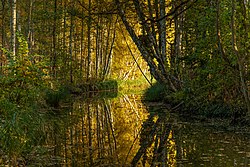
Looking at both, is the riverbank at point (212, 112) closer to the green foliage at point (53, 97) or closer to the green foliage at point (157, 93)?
the green foliage at point (157, 93)

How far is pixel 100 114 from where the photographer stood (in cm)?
1247

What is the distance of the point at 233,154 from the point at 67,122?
202 inches

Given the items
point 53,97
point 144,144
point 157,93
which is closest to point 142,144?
point 144,144

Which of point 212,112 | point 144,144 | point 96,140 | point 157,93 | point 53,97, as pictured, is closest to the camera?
point 144,144

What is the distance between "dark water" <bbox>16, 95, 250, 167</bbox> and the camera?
5812 mm

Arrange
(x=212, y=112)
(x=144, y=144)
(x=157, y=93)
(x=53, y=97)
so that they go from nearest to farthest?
(x=144, y=144) < (x=212, y=112) < (x=53, y=97) < (x=157, y=93)

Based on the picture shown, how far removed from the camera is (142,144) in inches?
283

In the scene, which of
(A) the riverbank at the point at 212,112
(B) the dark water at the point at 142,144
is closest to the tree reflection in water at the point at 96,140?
(B) the dark water at the point at 142,144

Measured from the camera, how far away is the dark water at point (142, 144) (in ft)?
19.1

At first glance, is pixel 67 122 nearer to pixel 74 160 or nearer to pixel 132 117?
pixel 132 117

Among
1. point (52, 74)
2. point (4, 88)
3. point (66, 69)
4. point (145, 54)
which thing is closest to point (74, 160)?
point (4, 88)

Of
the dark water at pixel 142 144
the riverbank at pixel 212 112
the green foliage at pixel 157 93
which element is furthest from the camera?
the green foliage at pixel 157 93

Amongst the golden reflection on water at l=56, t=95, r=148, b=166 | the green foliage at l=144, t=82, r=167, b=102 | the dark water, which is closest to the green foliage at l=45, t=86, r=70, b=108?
the golden reflection on water at l=56, t=95, r=148, b=166

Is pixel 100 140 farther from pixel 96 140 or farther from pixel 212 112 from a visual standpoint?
pixel 212 112
